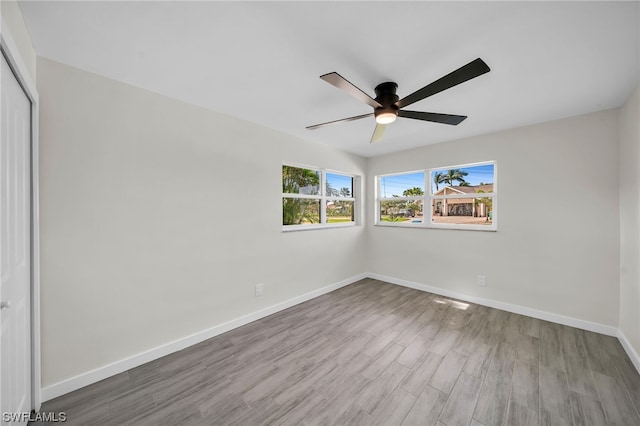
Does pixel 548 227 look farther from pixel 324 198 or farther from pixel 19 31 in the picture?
pixel 19 31

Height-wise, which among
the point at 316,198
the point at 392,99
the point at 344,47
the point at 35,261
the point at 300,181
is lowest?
the point at 35,261

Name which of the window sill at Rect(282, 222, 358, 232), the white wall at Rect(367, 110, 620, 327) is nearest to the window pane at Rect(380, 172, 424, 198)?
the white wall at Rect(367, 110, 620, 327)

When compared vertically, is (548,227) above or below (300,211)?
below

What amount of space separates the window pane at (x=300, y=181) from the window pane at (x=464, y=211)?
1.96 m

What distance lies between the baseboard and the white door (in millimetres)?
222

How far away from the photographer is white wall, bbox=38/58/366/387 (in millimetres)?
1696

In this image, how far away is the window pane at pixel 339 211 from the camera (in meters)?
3.98

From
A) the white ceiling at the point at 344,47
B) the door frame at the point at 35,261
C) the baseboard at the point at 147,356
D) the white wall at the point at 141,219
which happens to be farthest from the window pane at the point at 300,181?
the door frame at the point at 35,261

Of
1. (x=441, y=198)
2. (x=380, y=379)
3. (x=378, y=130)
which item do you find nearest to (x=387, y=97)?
(x=378, y=130)

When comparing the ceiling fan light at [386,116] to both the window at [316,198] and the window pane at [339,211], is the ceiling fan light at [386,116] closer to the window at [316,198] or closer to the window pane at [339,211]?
the window at [316,198]

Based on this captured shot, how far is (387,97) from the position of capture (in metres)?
1.94

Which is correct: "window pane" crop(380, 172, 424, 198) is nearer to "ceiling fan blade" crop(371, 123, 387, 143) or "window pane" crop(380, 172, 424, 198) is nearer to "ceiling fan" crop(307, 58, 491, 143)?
"ceiling fan blade" crop(371, 123, 387, 143)

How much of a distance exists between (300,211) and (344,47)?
2.29 m

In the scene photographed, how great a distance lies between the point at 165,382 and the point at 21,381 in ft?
2.55
